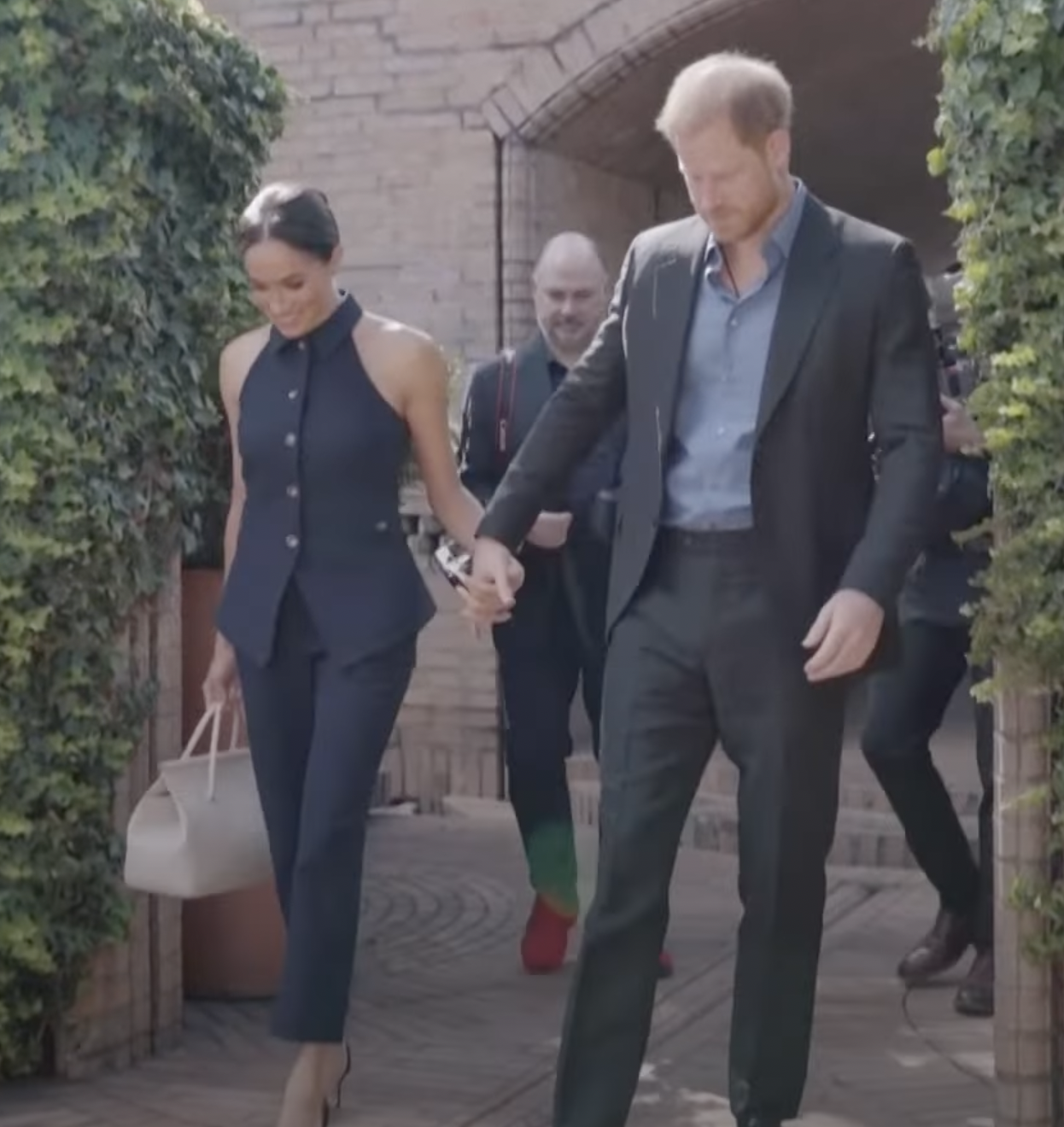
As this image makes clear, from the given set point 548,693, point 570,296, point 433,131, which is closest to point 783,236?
point 570,296

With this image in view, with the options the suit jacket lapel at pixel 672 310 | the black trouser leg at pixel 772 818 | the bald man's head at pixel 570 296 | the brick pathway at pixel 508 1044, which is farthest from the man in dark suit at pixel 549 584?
the black trouser leg at pixel 772 818

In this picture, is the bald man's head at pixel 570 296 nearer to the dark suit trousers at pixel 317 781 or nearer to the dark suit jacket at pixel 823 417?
the dark suit trousers at pixel 317 781

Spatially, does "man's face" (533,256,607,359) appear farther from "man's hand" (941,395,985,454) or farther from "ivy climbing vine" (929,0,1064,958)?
"ivy climbing vine" (929,0,1064,958)

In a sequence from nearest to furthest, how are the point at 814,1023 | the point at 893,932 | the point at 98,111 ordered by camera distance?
the point at 98,111
the point at 814,1023
the point at 893,932

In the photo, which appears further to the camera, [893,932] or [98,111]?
[893,932]

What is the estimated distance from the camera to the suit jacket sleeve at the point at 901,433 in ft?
11.2

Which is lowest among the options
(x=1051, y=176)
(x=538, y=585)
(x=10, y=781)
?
(x=10, y=781)

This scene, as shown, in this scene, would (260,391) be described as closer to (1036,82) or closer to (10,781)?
(10,781)

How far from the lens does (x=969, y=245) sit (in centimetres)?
373

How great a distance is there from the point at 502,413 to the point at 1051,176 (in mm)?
2113

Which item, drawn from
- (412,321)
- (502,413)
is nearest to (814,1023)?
(502,413)

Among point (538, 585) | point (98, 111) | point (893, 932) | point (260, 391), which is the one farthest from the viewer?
point (893, 932)

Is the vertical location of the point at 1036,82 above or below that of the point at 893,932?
above

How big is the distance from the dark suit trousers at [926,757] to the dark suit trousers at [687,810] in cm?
154
